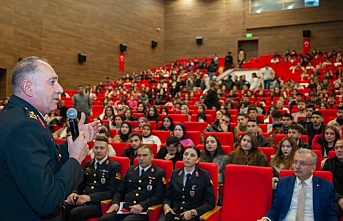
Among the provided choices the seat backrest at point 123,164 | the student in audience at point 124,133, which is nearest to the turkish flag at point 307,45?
the student in audience at point 124,133

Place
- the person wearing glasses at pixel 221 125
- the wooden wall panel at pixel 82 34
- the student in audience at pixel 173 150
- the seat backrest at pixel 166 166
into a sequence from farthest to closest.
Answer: the wooden wall panel at pixel 82 34
the person wearing glasses at pixel 221 125
the student in audience at pixel 173 150
the seat backrest at pixel 166 166

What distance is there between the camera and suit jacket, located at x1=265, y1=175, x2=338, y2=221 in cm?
280

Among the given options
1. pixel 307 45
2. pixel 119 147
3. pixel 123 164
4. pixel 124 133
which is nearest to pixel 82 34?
pixel 124 133

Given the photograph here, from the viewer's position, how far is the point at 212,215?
3.21m

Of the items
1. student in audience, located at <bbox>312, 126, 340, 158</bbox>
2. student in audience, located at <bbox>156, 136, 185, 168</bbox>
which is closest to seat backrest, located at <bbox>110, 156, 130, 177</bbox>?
student in audience, located at <bbox>156, 136, 185, 168</bbox>

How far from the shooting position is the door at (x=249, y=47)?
60.3ft

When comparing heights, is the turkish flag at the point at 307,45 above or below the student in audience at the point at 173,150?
above

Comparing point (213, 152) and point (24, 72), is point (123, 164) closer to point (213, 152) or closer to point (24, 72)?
point (213, 152)

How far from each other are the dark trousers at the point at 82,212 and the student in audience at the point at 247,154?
1.51m

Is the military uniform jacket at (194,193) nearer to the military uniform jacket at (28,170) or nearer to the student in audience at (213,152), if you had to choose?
the student in audience at (213,152)

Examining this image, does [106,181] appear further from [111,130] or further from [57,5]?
[57,5]

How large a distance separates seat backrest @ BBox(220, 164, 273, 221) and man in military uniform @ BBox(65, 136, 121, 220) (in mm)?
1201

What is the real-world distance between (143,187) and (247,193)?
104cm

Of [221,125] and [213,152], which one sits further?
[221,125]
